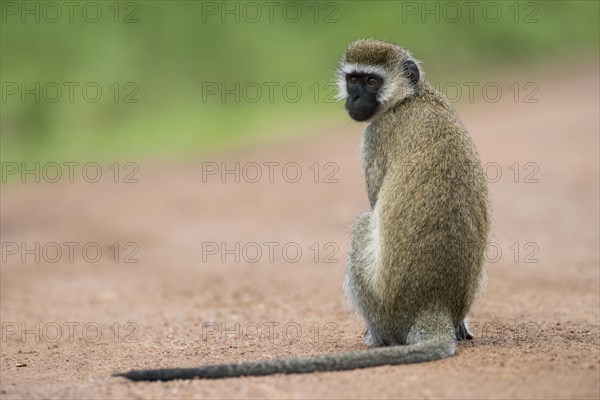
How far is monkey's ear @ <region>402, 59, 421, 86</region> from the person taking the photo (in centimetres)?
774

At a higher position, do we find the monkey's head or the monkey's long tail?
the monkey's head

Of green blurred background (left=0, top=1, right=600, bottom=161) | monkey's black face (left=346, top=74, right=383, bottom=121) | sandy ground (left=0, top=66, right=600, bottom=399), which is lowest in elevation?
sandy ground (left=0, top=66, right=600, bottom=399)

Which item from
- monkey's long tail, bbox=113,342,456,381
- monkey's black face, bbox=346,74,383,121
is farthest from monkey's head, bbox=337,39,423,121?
monkey's long tail, bbox=113,342,456,381

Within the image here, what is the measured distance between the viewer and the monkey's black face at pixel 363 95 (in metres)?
7.80

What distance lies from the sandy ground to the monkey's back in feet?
1.71

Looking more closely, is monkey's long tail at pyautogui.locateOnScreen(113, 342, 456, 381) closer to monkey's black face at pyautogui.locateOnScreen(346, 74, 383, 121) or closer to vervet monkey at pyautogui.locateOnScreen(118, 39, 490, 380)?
vervet monkey at pyautogui.locateOnScreen(118, 39, 490, 380)

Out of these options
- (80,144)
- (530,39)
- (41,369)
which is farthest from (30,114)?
(41,369)

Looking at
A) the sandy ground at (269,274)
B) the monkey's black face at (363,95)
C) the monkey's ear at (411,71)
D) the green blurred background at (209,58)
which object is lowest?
Answer: the sandy ground at (269,274)

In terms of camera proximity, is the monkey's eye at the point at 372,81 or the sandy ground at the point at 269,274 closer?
the sandy ground at the point at 269,274

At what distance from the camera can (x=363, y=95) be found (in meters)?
7.84

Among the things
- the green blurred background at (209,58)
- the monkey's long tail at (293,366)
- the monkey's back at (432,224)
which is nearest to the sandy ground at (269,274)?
the monkey's long tail at (293,366)

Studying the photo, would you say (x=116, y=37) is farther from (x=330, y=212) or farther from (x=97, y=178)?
(x=330, y=212)

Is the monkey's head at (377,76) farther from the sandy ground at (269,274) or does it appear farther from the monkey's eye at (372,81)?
the sandy ground at (269,274)

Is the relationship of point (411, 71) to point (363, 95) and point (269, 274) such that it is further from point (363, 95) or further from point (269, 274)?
point (269, 274)
